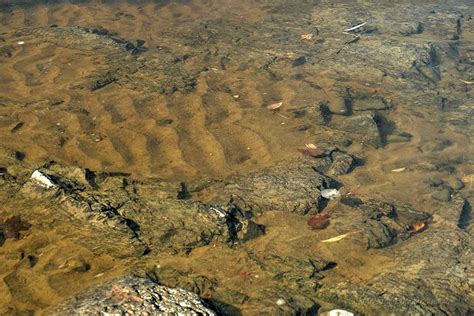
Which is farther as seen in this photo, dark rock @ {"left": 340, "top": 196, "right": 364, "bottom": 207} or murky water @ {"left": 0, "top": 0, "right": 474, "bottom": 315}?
dark rock @ {"left": 340, "top": 196, "right": 364, "bottom": 207}

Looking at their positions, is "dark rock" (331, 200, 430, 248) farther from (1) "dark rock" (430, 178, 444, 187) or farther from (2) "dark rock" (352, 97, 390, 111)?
(2) "dark rock" (352, 97, 390, 111)

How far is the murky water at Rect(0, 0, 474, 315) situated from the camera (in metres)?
4.10

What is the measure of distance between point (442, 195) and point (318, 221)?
1343 mm

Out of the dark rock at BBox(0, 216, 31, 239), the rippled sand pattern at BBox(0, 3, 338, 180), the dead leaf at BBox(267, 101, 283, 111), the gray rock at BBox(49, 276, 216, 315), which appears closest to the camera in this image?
the gray rock at BBox(49, 276, 216, 315)

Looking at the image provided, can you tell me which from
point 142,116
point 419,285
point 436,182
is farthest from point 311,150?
point 419,285

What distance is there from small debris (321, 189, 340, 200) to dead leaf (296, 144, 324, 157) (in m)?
0.60

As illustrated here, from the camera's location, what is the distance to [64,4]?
32.1ft

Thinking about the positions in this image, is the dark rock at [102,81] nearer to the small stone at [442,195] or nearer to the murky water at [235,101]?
the murky water at [235,101]

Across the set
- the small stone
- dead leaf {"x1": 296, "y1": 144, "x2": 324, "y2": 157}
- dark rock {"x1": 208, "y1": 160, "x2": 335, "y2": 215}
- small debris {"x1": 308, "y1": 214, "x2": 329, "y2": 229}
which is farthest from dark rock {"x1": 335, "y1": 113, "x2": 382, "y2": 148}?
small debris {"x1": 308, "y1": 214, "x2": 329, "y2": 229}

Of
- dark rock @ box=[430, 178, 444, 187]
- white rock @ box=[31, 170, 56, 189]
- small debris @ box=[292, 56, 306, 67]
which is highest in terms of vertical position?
white rock @ box=[31, 170, 56, 189]

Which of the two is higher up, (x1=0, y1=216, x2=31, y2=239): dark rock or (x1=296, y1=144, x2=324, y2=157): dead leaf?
(x1=0, y1=216, x2=31, y2=239): dark rock

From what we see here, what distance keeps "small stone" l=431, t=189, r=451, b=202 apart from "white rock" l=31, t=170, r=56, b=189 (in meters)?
3.34

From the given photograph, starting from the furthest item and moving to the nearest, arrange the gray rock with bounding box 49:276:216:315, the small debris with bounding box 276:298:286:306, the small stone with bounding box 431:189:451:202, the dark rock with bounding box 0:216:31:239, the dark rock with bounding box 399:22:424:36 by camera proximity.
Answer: the dark rock with bounding box 399:22:424:36 < the small stone with bounding box 431:189:451:202 < the dark rock with bounding box 0:216:31:239 < the small debris with bounding box 276:298:286:306 < the gray rock with bounding box 49:276:216:315

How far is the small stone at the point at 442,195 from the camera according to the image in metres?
4.94
